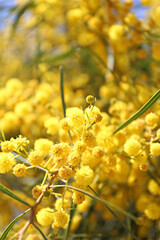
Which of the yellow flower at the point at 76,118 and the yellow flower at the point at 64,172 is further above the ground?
the yellow flower at the point at 76,118

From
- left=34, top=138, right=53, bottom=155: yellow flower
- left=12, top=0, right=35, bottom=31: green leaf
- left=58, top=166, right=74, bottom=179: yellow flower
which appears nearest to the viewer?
left=58, top=166, right=74, bottom=179: yellow flower

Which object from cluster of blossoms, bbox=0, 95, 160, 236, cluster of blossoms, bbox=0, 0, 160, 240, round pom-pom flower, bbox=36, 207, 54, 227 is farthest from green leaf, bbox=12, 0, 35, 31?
round pom-pom flower, bbox=36, 207, 54, 227

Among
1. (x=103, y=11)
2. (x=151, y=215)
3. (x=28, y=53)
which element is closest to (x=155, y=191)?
(x=151, y=215)

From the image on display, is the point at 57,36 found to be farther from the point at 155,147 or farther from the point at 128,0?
the point at 155,147

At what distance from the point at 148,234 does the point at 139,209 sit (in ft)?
0.71

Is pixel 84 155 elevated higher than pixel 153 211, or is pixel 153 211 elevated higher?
pixel 84 155

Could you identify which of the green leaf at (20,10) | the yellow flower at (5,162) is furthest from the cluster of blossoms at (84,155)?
the green leaf at (20,10)

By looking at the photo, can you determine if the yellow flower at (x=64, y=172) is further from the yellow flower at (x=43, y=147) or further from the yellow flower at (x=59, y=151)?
the yellow flower at (x=43, y=147)

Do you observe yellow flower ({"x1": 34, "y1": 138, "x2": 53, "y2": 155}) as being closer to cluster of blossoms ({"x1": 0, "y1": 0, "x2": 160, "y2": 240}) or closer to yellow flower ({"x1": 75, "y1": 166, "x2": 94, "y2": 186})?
cluster of blossoms ({"x1": 0, "y1": 0, "x2": 160, "y2": 240})

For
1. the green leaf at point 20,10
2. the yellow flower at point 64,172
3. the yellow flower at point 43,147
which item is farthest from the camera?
the green leaf at point 20,10

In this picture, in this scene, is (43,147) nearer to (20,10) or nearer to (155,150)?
(155,150)

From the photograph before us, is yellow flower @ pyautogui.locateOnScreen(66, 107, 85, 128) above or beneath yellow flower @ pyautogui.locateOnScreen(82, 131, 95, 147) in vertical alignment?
above

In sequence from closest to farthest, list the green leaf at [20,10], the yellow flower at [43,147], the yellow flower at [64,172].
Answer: the yellow flower at [64,172], the yellow flower at [43,147], the green leaf at [20,10]

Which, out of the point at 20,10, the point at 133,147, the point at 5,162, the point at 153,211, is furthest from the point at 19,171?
the point at 20,10
